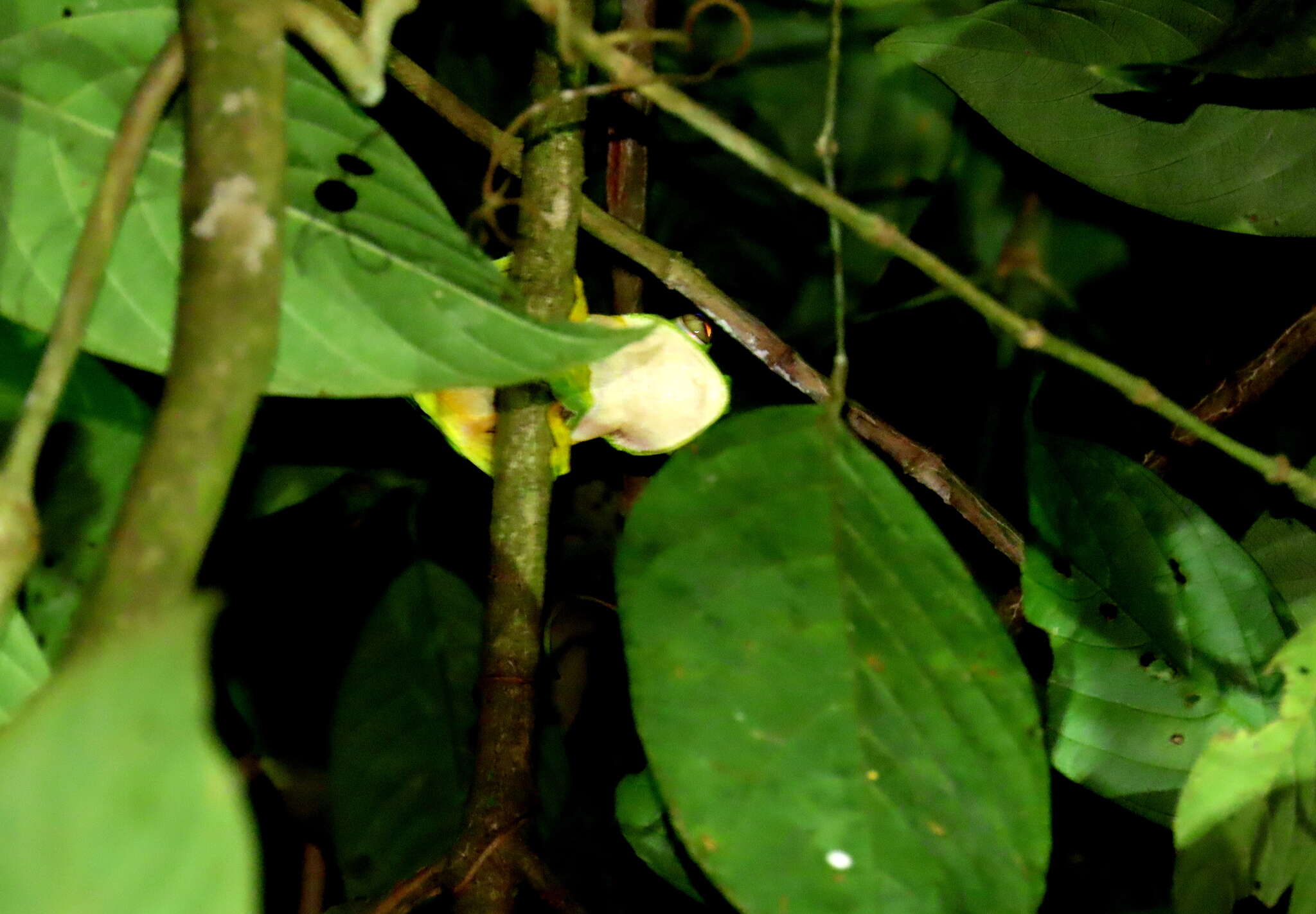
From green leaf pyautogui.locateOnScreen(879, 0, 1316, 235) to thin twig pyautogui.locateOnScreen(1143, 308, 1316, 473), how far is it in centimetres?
7

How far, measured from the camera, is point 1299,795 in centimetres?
52

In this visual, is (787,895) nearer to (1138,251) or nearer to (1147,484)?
(1147,484)

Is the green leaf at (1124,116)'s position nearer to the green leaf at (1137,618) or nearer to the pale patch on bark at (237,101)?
the green leaf at (1137,618)

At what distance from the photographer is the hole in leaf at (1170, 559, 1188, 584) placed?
60 cm

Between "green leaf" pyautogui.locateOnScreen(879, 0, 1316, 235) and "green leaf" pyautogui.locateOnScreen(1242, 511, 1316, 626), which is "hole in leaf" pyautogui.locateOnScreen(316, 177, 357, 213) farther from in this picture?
"green leaf" pyautogui.locateOnScreen(1242, 511, 1316, 626)

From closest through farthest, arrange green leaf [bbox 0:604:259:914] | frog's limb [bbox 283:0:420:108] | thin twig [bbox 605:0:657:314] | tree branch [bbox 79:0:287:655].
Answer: green leaf [bbox 0:604:259:914] < tree branch [bbox 79:0:287:655] < frog's limb [bbox 283:0:420:108] < thin twig [bbox 605:0:657:314]

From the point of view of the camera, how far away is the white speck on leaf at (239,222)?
1.18 ft

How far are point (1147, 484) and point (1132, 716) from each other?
149mm

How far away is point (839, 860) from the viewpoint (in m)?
0.43

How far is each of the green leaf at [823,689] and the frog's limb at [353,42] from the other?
227 mm

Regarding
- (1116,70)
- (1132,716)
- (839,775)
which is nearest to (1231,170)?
(1116,70)

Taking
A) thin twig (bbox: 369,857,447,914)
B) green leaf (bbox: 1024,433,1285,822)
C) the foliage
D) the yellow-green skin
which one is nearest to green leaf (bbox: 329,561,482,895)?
the foliage

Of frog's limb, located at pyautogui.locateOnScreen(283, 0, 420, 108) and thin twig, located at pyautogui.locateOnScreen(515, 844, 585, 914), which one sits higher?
frog's limb, located at pyautogui.locateOnScreen(283, 0, 420, 108)

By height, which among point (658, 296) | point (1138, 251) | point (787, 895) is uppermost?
point (1138, 251)
